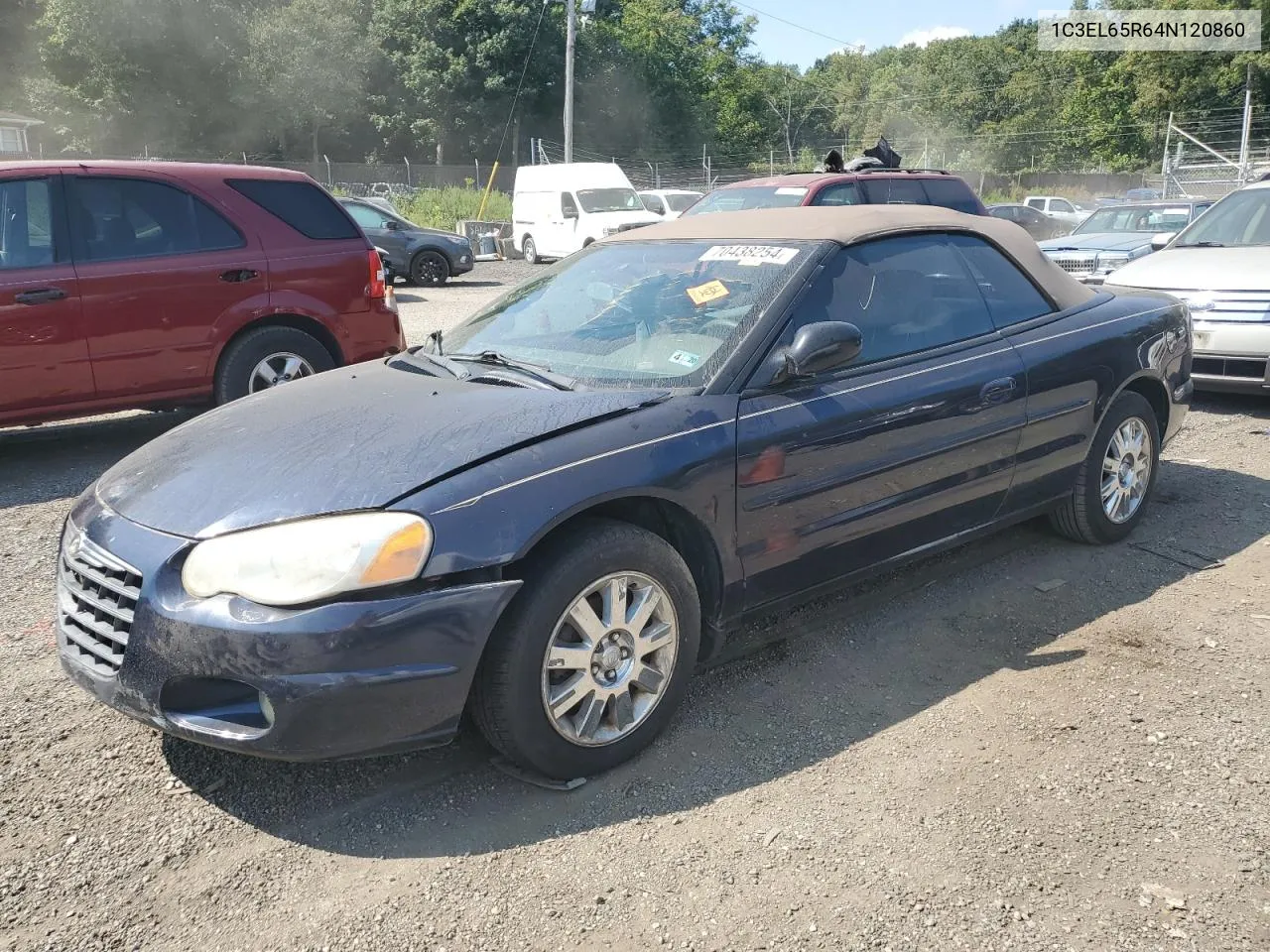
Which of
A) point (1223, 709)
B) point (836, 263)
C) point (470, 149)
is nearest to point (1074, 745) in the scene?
point (1223, 709)

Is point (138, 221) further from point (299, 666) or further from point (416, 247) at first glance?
point (416, 247)

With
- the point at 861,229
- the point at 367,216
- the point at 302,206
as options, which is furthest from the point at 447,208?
the point at 861,229

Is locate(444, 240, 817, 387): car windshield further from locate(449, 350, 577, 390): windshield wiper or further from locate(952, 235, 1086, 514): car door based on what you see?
locate(952, 235, 1086, 514): car door

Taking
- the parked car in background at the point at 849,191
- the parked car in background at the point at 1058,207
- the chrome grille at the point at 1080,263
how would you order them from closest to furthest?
the parked car in background at the point at 849,191
the chrome grille at the point at 1080,263
the parked car in background at the point at 1058,207

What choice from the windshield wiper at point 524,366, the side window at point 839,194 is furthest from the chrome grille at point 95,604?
the side window at point 839,194

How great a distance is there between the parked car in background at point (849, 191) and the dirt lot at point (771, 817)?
7.35m

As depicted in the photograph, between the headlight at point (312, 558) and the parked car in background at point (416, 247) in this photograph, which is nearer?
the headlight at point (312, 558)

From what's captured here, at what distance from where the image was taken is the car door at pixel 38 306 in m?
5.69

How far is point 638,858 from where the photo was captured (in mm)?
2596

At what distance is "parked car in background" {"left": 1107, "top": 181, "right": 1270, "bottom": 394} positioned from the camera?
7004 mm

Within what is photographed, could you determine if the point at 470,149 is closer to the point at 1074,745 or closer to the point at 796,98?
the point at 796,98

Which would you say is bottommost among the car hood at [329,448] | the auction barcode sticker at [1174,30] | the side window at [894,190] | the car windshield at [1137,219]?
the car hood at [329,448]

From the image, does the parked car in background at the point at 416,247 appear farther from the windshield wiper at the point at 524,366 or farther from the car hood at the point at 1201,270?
the windshield wiper at the point at 524,366

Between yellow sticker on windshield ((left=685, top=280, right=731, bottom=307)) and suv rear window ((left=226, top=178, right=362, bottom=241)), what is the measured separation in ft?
13.3
